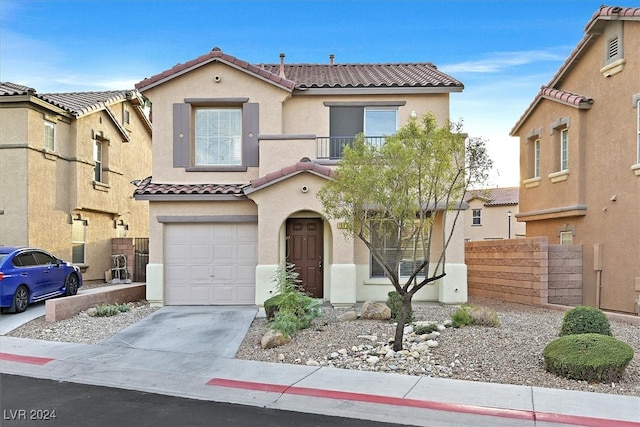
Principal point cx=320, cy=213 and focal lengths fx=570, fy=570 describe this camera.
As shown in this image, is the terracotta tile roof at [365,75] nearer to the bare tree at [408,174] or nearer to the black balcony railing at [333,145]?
the black balcony railing at [333,145]


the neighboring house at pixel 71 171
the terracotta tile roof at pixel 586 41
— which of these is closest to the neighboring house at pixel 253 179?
the neighboring house at pixel 71 171

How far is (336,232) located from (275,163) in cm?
260

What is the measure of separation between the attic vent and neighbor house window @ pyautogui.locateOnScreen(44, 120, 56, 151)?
57.6 ft

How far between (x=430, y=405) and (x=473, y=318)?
15.4ft

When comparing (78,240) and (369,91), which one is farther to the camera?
(78,240)

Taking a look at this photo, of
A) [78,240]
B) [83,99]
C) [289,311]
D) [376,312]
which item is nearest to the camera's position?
[289,311]

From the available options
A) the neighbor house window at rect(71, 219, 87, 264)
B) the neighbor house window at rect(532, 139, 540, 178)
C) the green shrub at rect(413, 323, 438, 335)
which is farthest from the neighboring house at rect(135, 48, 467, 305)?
the neighbor house window at rect(532, 139, 540, 178)

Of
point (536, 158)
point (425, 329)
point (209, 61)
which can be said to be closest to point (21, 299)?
point (209, 61)

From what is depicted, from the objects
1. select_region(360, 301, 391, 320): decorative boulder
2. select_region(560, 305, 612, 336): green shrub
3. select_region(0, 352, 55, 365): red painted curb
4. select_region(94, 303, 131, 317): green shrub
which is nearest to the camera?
select_region(560, 305, 612, 336): green shrub

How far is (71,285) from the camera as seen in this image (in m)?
16.7

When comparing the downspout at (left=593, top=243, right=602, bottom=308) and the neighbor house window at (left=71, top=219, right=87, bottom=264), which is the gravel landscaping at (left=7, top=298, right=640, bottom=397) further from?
the neighbor house window at (left=71, top=219, right=87, bottom=264)

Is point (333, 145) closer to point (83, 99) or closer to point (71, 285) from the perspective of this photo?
point (71, 285)

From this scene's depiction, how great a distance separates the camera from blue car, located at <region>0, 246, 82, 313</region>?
1378 cm

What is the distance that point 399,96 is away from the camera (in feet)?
55.0
